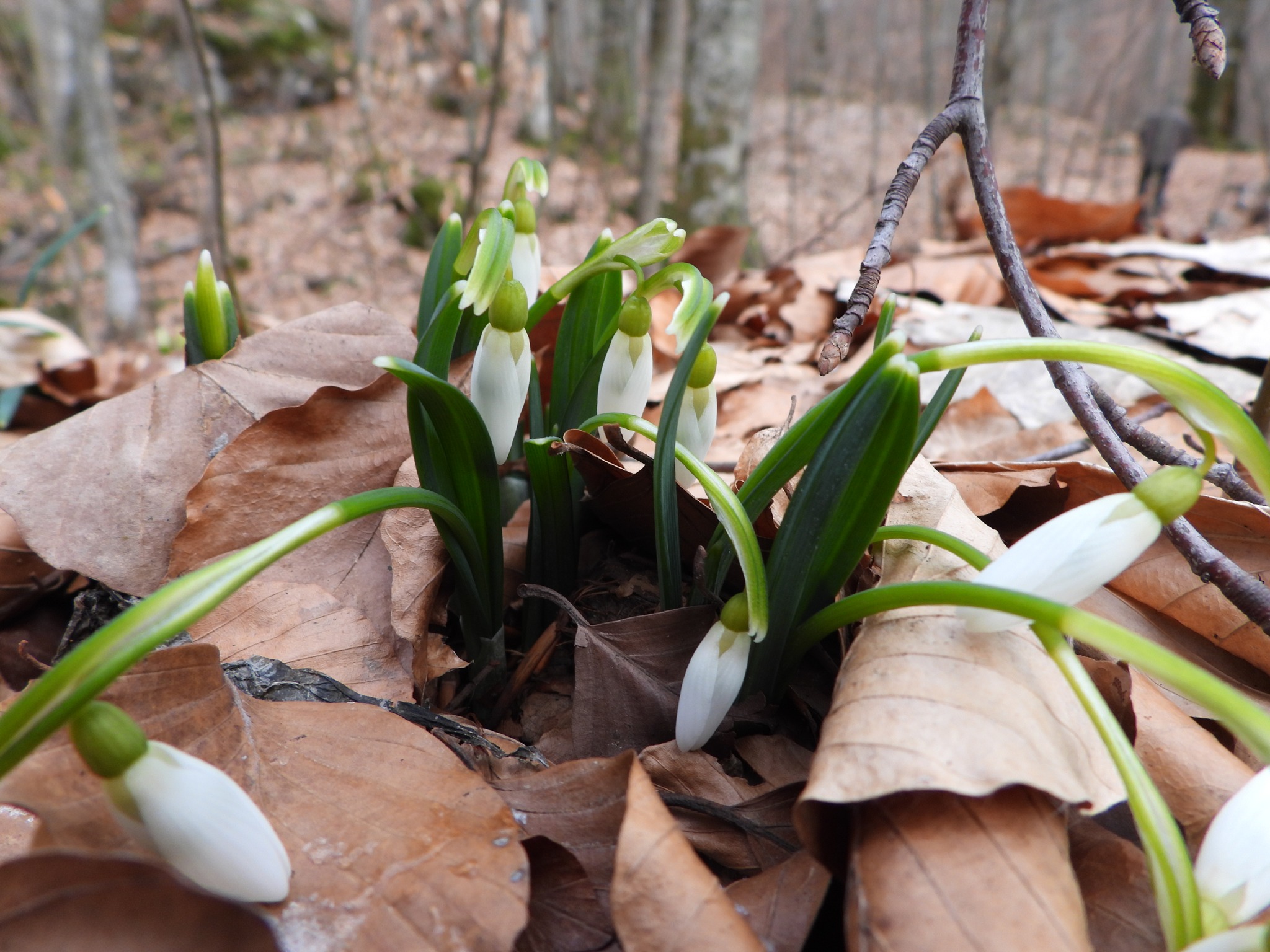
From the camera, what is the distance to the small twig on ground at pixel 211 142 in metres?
2.47

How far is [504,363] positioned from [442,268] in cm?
39

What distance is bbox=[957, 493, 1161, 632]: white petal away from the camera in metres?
0.69

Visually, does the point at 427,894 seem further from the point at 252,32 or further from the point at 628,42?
the point at 252,32

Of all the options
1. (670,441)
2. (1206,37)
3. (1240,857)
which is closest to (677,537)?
(670,441)

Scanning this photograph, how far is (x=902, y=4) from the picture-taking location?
53.7ft

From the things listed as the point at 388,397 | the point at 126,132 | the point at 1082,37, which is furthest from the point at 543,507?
the point at 1082,37

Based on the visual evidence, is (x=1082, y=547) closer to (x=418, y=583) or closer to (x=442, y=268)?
(x=418, y=583)

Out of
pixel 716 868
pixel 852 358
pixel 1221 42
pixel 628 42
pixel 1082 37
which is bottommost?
pixel 716 868

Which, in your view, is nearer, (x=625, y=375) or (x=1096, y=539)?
(x=1096, y=539)

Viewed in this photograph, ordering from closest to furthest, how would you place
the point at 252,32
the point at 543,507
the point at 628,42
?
the point at 543,507 → the point at 628,42 → the point at 252,32

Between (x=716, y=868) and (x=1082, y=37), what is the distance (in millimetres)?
17321

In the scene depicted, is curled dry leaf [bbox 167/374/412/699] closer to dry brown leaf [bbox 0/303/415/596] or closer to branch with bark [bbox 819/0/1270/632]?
dry brown leaf [bbox 0/303/415/596]

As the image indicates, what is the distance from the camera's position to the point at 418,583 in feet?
3.48

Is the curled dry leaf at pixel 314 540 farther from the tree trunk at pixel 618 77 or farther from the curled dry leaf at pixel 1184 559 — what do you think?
the tree trunk at pixel 618 77
